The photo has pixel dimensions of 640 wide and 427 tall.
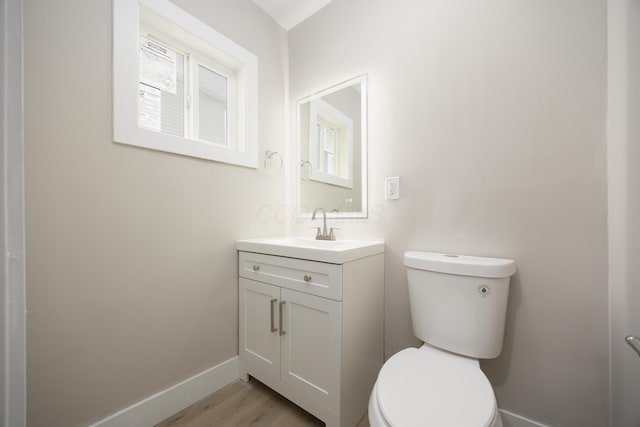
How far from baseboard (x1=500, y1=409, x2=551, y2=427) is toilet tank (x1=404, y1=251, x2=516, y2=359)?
1.19 feet

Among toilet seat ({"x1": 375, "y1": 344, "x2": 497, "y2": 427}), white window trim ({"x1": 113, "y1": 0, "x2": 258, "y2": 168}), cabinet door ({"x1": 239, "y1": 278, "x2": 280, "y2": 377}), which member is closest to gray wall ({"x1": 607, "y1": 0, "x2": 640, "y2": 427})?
toilet seat ({"x1": 375, "y1": 344, "x2": 497, "y2": 427})

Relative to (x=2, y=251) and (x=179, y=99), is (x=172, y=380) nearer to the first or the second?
(x=2, y=251)

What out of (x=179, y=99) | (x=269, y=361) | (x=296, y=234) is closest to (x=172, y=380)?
(x=269, y=361)

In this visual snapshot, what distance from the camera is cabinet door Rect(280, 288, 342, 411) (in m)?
1.09

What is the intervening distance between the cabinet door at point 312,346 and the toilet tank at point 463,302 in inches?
16.0

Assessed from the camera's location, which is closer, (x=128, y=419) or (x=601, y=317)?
(x=601, y=317)

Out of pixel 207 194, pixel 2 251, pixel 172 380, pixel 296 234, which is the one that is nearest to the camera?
pixel 2 251

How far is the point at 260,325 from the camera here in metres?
1.40

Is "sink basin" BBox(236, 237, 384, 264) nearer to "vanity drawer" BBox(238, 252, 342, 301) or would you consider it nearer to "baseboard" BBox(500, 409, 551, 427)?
"vanity drawer" BBox(238, 252, 342, 301)

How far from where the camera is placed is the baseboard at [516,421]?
1.05 m

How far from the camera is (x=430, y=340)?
1.11 m

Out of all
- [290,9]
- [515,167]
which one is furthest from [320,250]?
[290,9]

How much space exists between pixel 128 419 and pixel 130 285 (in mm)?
596

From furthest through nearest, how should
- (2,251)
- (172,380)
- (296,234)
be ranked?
1. (296,234)
2. (172,380)
3. (2,251)
